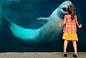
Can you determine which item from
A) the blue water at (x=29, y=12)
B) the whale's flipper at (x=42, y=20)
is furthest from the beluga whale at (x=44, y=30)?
the blue water at (x=29, y=12)

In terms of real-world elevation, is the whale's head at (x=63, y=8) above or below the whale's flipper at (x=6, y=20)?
above

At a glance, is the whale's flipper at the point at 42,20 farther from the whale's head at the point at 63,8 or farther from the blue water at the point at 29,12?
the whale's head at the point at 63,8

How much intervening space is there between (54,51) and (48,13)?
1.29 m

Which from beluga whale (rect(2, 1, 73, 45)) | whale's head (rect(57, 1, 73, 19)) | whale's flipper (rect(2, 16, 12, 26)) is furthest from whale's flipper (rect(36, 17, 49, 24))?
whale's flipper (rect(2, 16, 12, 26))

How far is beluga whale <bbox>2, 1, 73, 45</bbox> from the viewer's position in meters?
4.15

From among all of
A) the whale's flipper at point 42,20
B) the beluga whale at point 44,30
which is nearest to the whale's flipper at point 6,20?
the beluga whale at point 44,30

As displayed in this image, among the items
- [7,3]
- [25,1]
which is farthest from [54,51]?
[7,3]

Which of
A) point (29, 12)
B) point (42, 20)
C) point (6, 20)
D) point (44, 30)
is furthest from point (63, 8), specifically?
point (6, 20)

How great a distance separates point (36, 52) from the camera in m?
4.21

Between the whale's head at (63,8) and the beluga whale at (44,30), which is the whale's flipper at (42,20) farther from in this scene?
the whale's head at (63,8)

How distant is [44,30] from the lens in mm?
4258

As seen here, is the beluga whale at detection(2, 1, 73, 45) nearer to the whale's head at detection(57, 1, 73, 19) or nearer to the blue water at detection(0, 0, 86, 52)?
the whale's head at detection(57, 1, 73, 19)

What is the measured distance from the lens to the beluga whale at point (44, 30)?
415 centimetres

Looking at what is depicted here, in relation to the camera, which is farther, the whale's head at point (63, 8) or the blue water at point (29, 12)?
the blue water at point (29, 12)
